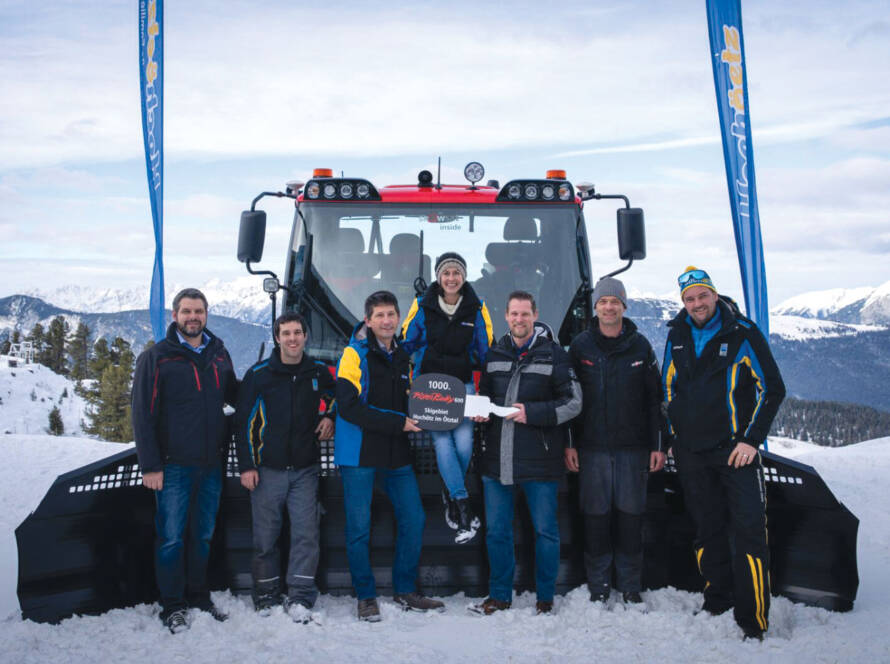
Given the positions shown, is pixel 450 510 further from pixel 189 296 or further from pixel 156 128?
pixel 156 128

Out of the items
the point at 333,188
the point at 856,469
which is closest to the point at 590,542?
the point at 333,188

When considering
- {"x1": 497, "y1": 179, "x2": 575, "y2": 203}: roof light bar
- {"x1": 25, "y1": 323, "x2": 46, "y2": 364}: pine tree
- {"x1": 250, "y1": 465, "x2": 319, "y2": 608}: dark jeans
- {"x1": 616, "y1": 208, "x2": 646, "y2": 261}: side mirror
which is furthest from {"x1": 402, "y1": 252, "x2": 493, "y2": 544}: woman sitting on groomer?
{"x1": 25, "y1": 323, "x2": 46, "y2": 364}: pine tree

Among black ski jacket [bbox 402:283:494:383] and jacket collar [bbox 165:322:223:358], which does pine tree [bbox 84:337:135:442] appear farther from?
black ski jacket [bbox 402:283:494:383]

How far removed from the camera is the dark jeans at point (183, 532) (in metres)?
4.25

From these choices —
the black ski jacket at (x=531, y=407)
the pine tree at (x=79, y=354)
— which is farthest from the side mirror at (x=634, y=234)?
the pine tree at (x=79, y=354)

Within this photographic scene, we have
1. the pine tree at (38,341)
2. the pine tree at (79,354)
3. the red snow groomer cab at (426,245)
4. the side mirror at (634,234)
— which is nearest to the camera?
the red snow groomer cab at (426,245)

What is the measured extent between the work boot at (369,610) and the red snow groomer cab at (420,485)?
30 centimetres

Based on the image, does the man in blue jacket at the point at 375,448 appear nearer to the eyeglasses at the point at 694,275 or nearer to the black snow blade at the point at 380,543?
the black snow blade at the point at 380,543

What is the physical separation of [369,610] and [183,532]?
1196mm

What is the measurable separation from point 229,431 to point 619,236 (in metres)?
3.37

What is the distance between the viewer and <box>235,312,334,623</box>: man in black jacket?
14.3 ft

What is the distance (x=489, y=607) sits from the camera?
14.3 ft

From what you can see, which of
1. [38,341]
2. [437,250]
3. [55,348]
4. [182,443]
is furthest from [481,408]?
[38,341]

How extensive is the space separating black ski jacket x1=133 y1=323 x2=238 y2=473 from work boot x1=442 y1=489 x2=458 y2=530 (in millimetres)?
1401
